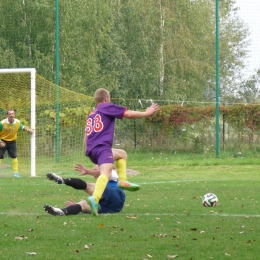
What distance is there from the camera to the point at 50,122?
21.5 metres

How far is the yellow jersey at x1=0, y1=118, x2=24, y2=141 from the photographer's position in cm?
1839

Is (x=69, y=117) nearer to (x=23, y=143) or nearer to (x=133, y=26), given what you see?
(x=23, y=143)

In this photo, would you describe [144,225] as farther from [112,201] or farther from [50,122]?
[50,122]

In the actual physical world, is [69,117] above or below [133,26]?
below

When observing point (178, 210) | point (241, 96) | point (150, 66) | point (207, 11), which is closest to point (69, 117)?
point (178, 210)

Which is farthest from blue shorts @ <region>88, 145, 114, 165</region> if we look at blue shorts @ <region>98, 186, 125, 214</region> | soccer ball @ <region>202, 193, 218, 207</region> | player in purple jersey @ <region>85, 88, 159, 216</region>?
soccer ball @ <region>202, 193, 218, 207</region>

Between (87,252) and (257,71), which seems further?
(257,71)

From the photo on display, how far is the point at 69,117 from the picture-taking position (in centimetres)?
2134

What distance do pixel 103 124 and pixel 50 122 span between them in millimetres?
12106

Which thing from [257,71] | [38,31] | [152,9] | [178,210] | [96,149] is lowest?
[178,210]

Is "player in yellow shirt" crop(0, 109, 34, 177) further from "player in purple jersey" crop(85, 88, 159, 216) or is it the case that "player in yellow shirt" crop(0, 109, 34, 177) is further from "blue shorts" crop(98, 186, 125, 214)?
"blue shorts" crop(98, 186, 125, 214)

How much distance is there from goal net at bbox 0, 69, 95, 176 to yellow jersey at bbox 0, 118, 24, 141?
3.88ft

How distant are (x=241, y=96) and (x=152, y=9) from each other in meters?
6.79

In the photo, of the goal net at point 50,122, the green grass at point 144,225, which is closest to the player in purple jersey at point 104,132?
the green grass at point 144,225
